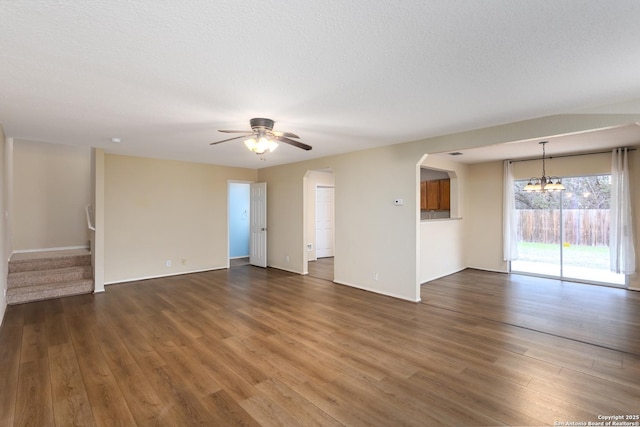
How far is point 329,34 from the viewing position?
1842 mm

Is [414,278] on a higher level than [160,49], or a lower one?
lower

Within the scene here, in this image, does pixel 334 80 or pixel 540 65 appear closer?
pixel 540 65

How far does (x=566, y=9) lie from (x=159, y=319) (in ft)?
16.1

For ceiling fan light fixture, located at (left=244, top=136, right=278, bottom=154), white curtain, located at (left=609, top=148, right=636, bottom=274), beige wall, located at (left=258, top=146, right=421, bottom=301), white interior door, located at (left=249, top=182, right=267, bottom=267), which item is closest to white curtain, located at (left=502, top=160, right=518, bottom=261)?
white curtain, located at (left=609, top=148, right=636, bottom=274)

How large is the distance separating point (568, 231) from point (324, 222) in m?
5.74

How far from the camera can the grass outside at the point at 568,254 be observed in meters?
5.78

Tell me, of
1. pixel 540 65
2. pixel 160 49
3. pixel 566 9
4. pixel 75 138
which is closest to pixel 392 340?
pixel 540 65

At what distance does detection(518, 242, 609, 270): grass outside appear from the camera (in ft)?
19.0

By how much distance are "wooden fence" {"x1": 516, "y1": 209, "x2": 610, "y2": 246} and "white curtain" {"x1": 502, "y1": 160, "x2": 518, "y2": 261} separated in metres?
0.20

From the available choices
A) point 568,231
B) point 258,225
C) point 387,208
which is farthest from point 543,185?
point 258,225

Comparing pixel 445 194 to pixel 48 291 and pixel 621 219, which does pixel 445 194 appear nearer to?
pixel 621 219

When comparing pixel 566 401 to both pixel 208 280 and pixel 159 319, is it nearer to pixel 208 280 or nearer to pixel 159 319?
pixel 159 319

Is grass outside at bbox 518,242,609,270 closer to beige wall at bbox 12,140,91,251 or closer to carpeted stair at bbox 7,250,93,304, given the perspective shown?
carpeted stair at bbox 7,250,93,304

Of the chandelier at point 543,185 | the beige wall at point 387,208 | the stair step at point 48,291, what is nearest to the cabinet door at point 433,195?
the beige wall at point 387,208
